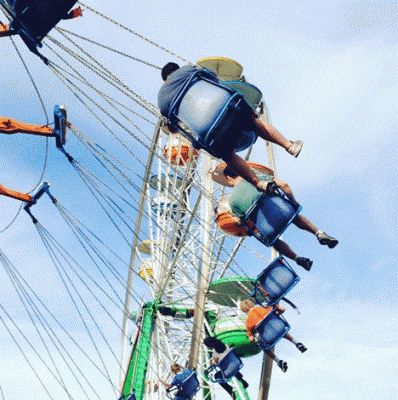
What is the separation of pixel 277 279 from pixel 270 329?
127cm

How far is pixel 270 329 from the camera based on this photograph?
8.09m

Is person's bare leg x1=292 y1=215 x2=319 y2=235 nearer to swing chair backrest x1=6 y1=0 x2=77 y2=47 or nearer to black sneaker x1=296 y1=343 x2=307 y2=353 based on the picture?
black sneaker x1=296 y1=343 x2=307 y2=353

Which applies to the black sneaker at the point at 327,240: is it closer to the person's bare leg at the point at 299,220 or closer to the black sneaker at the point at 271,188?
the person's bare leg at the point at 299,220

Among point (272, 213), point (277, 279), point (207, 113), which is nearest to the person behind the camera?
point (207, 113)

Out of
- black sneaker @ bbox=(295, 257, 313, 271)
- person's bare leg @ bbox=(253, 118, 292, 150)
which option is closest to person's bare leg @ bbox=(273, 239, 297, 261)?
black sneaker @ bbox=(295, 257, 313, 271)

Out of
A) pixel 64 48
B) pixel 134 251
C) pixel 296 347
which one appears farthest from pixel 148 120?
pixel 134 251

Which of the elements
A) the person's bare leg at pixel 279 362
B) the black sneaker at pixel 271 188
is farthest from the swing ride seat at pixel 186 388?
the black sneaker at pixel 271 188

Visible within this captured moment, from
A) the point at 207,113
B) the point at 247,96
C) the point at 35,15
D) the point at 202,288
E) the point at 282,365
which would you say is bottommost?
the point at 282,365

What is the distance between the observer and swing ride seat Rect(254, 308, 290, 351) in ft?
26.4

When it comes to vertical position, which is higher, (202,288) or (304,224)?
(202,288)

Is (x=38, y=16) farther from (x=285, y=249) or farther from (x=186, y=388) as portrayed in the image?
(x=186, y=388)

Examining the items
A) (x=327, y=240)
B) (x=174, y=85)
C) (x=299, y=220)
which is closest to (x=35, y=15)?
(x=174, y=85)

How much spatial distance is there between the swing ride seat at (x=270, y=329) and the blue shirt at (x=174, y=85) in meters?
4.33

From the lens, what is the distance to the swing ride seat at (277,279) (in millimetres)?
7301
